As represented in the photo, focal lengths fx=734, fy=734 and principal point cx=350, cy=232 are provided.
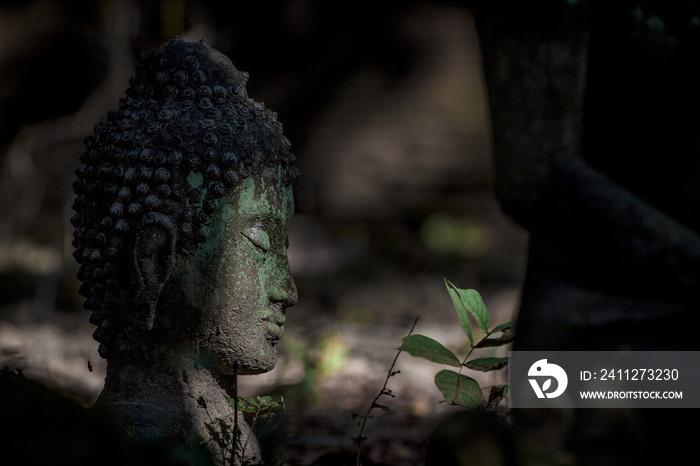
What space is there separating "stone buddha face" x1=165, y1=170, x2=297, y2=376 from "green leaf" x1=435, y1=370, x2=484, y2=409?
47 cm

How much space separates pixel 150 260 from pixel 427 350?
75 cm

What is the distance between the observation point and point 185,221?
1.86m

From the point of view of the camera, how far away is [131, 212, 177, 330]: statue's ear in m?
1.82

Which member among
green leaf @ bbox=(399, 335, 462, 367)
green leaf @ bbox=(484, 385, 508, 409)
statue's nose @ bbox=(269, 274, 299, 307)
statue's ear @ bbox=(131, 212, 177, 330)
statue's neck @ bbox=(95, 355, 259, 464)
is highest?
statue's ear @ bbox=(131, 212, 177, 330)

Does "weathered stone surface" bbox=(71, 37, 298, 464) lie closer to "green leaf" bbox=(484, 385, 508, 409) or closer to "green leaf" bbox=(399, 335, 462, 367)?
"green leaf" bbox=(399, 335, 462, 367)

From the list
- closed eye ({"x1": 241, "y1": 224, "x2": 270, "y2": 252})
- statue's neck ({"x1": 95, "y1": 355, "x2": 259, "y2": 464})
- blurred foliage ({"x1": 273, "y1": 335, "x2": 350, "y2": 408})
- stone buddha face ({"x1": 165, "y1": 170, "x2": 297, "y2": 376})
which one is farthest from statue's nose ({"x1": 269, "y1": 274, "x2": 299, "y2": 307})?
blurred foliage ({"x1": 273, "y1": 335, "x2": 350, "y2": 408})

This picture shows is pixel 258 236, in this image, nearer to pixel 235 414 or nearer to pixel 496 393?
pixel 235 414

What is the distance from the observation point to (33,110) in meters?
5.96

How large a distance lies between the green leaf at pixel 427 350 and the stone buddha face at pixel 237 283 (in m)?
0.37

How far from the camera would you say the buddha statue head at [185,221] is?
1852 mm

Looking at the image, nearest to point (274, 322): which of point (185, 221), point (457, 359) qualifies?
point (185, 221)

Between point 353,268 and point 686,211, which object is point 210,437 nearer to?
point 686,211

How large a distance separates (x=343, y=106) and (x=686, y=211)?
4.68m

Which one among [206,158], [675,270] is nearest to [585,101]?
[675,270]
